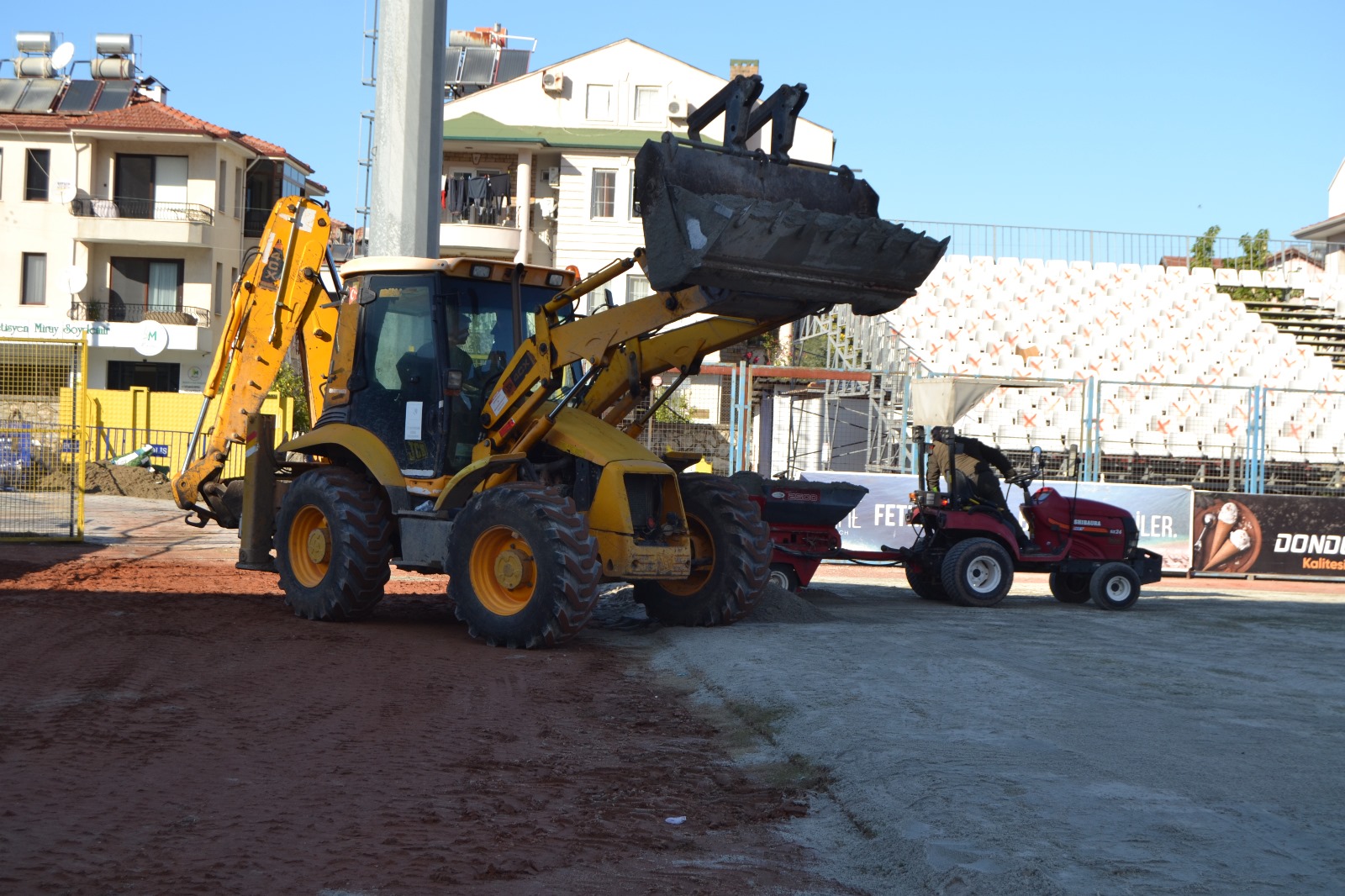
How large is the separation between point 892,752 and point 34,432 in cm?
1673

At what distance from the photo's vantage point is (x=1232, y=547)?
70.7 ft

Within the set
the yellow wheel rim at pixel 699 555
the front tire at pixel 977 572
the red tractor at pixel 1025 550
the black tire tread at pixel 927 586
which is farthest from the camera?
the black tire tread at pixel 927 586

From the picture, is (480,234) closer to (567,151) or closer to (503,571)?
(567,151)

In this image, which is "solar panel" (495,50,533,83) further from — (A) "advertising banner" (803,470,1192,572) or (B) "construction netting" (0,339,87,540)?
(A) "advertising banner" (803,470,1192,572)

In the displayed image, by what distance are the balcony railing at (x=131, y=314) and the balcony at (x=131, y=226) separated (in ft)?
6.64

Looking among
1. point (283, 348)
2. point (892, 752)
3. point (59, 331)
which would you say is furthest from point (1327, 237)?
point (892, 752)

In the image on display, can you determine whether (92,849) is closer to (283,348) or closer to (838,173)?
(838,173)

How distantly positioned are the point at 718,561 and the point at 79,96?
133 feet

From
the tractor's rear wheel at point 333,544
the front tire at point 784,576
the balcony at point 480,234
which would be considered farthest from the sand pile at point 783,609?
the balcony at point 480,234

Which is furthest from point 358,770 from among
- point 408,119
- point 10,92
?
point 10,92

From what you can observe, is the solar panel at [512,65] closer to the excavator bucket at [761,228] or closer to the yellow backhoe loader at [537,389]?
the yellow backhoe loader at [537,389]

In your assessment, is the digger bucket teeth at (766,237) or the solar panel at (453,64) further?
the solar panel at (453,64)

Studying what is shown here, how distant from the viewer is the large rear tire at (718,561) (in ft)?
36.5

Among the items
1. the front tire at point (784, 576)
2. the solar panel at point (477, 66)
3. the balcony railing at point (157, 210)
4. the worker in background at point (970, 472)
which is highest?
the solar panel at point (477, 66)
